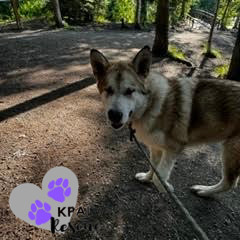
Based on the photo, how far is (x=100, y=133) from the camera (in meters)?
4.62

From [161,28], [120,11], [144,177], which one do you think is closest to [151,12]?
[120,11]

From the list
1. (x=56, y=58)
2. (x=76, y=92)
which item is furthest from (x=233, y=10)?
(x=76, y=92)

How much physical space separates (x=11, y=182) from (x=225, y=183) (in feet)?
8.89

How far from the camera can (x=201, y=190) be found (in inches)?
134

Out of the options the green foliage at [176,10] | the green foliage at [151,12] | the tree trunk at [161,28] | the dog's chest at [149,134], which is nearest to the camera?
the dog's chest at [149,134]

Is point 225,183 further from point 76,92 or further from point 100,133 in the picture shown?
point 76,92

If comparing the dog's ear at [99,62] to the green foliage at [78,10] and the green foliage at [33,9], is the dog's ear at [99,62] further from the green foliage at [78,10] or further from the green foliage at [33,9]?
the green foliage at [33,9]

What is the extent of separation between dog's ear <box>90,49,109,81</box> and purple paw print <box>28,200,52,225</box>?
143cm

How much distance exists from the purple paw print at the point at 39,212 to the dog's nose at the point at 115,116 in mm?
1007

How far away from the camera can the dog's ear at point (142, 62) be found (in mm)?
2697

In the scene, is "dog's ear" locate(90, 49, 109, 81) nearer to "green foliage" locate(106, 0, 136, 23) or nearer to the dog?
the dog

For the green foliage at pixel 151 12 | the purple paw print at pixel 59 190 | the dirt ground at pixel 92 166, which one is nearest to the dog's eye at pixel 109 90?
the purple paw print at pixel 59 190

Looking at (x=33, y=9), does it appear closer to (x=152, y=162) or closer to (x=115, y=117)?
(x=152, y=162)

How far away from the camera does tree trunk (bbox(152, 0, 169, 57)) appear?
9.17 metres
